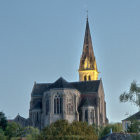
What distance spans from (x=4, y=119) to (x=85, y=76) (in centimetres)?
4932

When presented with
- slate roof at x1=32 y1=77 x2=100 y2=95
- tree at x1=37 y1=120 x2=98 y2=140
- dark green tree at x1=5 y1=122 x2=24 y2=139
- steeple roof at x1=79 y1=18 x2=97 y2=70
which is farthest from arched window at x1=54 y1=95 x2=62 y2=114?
tree at x1=37 y1=120 x2=98 y2=140

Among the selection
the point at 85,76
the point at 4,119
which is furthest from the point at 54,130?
the point at 85,76

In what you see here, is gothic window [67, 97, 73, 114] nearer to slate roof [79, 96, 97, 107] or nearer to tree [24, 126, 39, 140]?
slate roof [79, 96, 97, 107]

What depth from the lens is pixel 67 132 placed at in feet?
191

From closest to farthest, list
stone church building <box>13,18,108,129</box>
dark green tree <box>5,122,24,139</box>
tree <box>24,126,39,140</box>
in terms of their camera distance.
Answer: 1. tree <box>24,126,39,140</box>
2. dark green tree <box>5,122,24,139</box>
3. stone church building <box>13,18,108,129</box>

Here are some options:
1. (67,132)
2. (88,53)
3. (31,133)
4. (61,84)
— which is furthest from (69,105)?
(67,132)

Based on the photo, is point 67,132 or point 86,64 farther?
point 86,64

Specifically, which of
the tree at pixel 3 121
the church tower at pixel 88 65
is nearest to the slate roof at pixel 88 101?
the church tower at pixel 88 65

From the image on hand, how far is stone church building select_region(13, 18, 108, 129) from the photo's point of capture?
108438mm

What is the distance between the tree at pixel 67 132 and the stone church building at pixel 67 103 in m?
47.4

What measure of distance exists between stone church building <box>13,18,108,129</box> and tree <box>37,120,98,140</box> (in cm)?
4736

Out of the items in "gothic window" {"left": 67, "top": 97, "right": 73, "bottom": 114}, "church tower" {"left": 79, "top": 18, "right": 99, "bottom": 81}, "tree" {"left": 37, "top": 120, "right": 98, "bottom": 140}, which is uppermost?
"church tower" {"left": 79, "top": 18, "right": 99, "bottom": 81}

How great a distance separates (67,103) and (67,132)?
51313 millimetres

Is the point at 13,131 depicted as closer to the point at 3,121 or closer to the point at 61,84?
the point at 3,121
